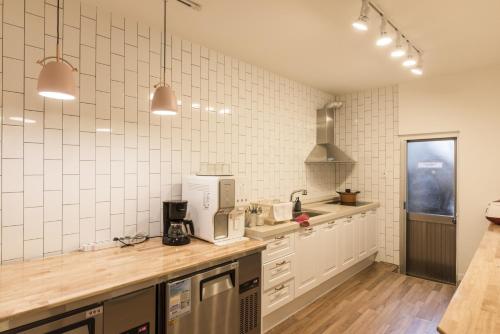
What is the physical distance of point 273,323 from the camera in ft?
8.82

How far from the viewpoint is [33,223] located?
6.17ft

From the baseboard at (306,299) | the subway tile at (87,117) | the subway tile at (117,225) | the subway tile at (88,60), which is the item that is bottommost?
the baseboard at (306,299)

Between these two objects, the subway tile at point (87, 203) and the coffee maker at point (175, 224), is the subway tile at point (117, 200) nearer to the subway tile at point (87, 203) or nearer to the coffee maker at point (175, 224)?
the subway tile at point (87, 203)

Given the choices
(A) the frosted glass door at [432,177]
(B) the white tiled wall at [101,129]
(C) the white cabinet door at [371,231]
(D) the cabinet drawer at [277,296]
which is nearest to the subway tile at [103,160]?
(B) the white tiled wall at [101,129]

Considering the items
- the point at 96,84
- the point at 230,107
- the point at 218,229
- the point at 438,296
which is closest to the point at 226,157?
the point at 230,107

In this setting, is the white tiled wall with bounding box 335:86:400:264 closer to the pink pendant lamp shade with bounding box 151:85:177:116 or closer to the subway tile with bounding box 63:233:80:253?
the pink pendant lamp shade with bounding box 151:85:177:116

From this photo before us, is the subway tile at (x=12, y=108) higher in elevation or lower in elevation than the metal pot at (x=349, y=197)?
higher

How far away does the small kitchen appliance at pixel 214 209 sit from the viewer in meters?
2.20

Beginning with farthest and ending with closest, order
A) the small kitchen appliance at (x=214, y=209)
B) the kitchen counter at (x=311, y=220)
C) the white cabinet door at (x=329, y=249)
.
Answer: the white cabinet door at (x=329, y=249) < the kitchen counter at (x=311, y=220) < the small kitchen appliance at (x=214, y=209)

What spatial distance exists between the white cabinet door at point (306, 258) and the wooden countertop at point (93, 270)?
2.43 ft

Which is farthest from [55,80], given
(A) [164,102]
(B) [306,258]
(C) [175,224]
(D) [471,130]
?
(D) [471,130]

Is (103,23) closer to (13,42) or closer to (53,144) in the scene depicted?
(13,42)

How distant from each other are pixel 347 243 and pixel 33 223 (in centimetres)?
318

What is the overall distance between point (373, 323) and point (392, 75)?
9.46ft
